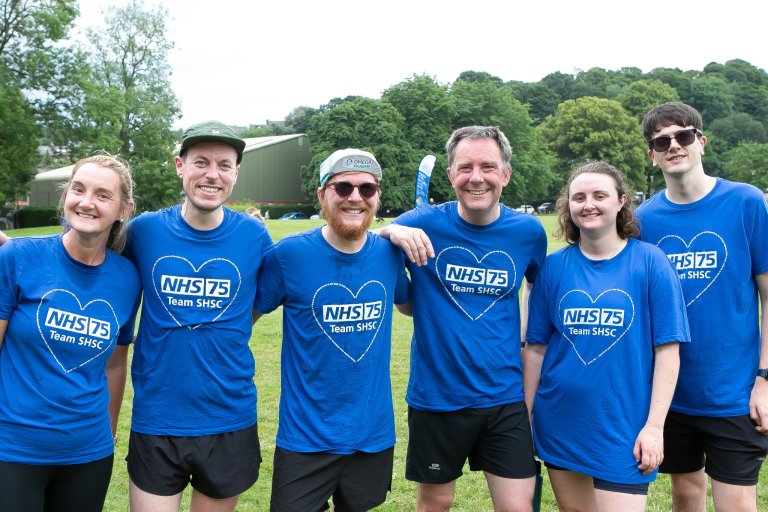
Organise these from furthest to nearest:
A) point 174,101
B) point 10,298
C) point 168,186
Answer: point 174,101 < point 168,186 < point 10,298

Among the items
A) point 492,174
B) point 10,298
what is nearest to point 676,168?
point 492,174

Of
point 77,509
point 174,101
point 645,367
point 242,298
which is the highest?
point 174,101

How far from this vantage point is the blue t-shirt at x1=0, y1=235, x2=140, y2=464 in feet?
10.7

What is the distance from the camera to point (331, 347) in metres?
3.65

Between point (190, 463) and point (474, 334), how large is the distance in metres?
1.72

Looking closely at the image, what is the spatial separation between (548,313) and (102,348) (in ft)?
7.94

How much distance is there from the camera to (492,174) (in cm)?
404

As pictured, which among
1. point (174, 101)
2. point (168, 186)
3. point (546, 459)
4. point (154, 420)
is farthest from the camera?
point (174, 101)

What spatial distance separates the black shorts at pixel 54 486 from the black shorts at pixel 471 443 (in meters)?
1.77

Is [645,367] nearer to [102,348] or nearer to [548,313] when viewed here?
[548,313]

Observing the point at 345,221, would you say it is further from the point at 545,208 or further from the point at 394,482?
the point at 545,208

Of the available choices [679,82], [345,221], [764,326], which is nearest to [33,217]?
[345,221]

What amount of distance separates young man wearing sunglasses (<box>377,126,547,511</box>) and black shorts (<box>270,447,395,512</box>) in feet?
1.56

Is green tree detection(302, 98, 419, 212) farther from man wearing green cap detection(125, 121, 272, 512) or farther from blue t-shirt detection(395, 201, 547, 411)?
man wearing green cap detection(125, 121, 272, 512)
